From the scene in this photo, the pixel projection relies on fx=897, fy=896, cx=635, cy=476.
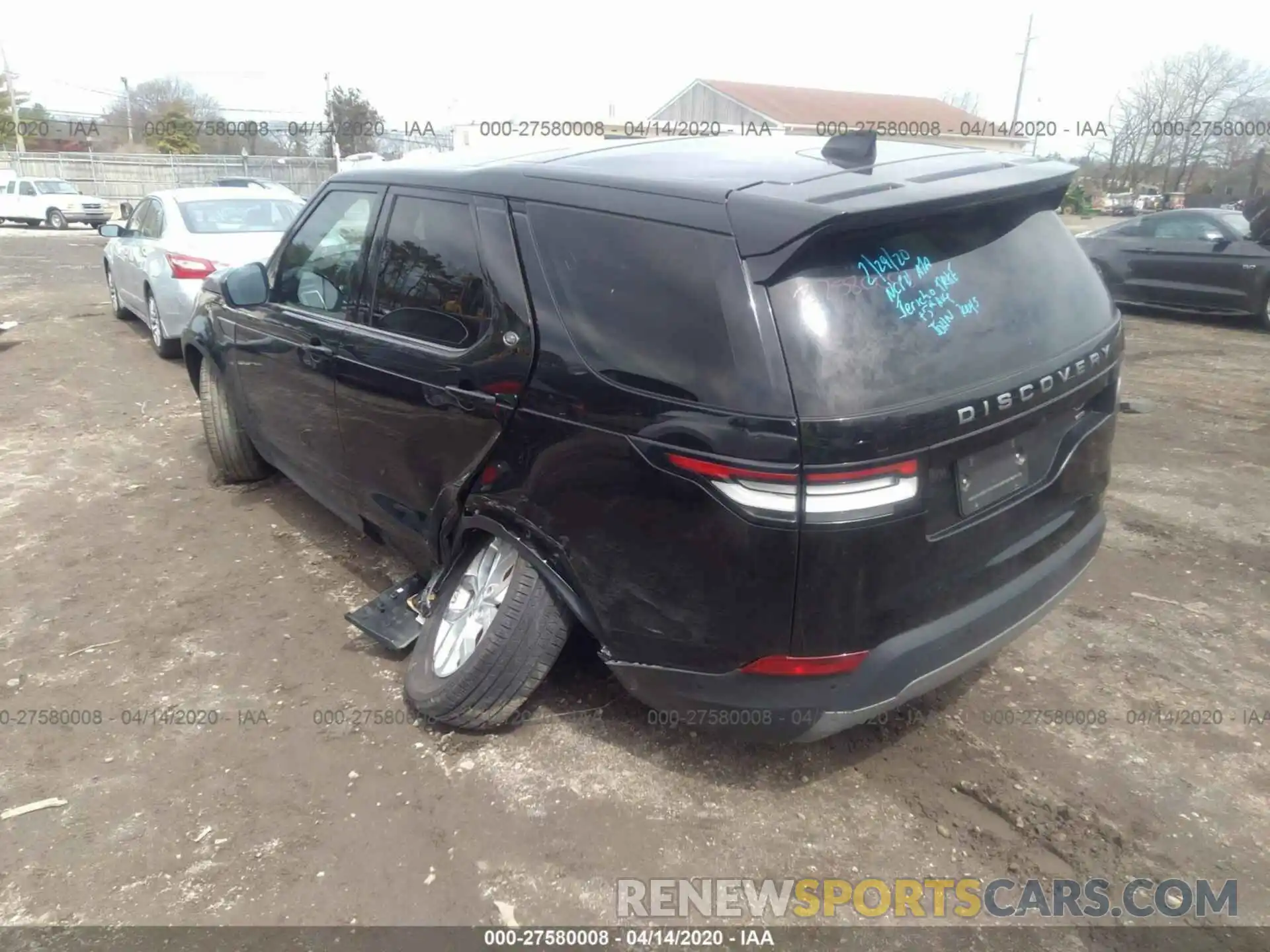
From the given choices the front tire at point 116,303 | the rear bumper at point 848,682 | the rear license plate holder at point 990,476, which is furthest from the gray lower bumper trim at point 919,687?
the front tire at point 116,303

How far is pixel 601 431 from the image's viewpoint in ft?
8.10

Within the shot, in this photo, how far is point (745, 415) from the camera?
2189mm

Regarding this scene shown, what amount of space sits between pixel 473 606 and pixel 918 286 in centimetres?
181

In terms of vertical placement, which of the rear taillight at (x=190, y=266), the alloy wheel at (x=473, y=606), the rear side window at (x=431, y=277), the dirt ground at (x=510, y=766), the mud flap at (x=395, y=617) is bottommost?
the dirt ground at (x=510, y=766)

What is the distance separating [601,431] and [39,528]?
409 centimetres

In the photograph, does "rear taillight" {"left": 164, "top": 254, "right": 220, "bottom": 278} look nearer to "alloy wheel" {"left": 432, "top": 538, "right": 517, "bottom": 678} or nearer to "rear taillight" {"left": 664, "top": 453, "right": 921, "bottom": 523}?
"alloy wheel" {"left": 432, "top": 538, "right": 517, "bottom": 678}

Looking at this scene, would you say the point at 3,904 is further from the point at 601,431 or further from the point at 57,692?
the point at 601,431

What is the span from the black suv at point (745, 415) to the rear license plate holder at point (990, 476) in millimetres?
11

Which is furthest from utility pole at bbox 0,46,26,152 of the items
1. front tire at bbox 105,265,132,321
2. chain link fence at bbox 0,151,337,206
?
front tire at bbox 105,265,132,321

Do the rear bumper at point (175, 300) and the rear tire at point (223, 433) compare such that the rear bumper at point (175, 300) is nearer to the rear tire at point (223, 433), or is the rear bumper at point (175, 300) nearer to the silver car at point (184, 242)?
the silver car at point (184, 242)

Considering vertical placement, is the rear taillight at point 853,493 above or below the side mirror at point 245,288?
below

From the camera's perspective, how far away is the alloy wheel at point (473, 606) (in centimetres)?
304

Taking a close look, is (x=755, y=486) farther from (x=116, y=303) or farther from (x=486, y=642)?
(x=116, y=303)

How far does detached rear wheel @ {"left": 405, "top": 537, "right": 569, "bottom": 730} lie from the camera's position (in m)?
2.86
